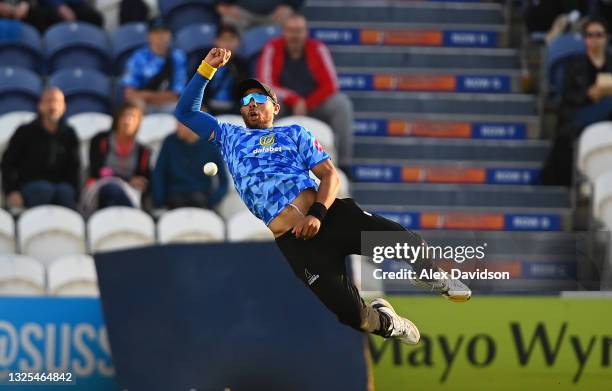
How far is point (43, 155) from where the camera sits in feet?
47.8

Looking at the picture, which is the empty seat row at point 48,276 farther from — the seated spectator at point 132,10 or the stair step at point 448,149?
the seated spectator at point 132,10

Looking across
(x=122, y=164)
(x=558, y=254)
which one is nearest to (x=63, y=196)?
(x=122, y=164)

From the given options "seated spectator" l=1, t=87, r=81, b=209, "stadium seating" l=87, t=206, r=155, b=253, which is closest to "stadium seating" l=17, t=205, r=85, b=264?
"stadium seating" l=87, t=206, r=155, b=253

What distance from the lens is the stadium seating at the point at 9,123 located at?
15.1 m

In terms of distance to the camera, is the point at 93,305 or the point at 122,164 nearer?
the point at 93,305

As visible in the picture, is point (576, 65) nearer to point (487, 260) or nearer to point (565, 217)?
point (565, 217)

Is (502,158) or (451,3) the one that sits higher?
(451,3)

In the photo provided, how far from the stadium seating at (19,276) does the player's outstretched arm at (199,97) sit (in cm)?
363

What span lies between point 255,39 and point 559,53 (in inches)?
112

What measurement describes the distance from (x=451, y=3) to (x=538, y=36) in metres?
1.10

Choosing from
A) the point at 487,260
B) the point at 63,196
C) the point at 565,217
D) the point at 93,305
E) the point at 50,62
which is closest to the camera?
the point at 487,260

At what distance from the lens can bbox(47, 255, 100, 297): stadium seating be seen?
13508mm

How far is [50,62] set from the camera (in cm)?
1645

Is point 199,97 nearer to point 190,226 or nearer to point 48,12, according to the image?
point 190,226
